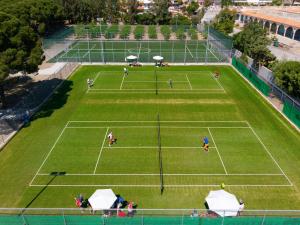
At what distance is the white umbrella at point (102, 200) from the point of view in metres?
18.4

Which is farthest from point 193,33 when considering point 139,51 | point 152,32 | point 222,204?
point 222,204

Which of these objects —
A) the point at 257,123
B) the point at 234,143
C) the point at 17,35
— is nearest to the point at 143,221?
the point at 234,143

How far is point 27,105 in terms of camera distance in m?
34.7

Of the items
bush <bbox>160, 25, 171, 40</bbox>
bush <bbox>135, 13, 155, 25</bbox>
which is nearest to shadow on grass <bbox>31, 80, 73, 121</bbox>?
bush <bbox>160, 25, 171, 40</bbox>

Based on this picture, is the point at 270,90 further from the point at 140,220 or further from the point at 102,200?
the point at 140,220

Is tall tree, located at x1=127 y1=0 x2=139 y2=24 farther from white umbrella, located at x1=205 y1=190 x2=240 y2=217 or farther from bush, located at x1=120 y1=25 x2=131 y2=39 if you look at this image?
white umbrella, located at x1=205 y1=190 x2=240 y2=217

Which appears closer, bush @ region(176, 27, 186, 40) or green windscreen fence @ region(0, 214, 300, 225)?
green windscreen fence @ region(0, 214, 300, 225)

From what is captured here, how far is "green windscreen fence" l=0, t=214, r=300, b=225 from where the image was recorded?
16.3m

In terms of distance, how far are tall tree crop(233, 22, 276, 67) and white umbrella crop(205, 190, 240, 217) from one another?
31484 millimetres

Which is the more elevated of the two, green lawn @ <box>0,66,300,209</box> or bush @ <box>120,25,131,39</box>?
bush @ <box>120,25,131,39</box>

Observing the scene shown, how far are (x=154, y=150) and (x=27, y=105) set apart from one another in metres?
17.5

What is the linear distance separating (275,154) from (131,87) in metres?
22.0

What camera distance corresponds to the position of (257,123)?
103ft

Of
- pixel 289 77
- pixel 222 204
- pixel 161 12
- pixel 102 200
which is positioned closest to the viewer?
pixel 222 204
